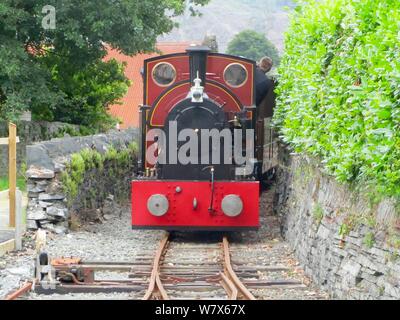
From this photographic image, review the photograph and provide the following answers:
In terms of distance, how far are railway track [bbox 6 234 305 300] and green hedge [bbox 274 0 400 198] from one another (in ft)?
5.54

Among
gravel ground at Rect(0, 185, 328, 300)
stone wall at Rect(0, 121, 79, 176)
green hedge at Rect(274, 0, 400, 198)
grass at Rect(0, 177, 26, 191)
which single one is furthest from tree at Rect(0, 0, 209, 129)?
green hedge at Rect(274, 0, 400, 198)

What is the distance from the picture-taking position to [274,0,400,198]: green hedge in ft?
23.0

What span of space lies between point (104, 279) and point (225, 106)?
4.64m

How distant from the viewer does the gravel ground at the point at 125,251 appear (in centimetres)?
953

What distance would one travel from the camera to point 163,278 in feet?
34.1

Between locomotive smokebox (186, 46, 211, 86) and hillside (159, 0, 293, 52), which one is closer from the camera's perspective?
locomotive smokebox (186, 46, 211, 86)

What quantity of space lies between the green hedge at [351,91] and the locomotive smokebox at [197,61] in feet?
4.88

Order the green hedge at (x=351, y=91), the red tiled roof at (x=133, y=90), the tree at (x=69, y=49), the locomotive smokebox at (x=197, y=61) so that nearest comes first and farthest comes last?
the green hedge at (x=351, y=91)
the locomotive smokebox at (x=197, y=61)
the tree at (x=69, y=49)
the red tiled roof at (x=133, y=90)

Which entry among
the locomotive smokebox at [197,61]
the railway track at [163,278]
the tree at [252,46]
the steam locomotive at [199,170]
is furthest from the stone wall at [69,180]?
the tree at [252,46]

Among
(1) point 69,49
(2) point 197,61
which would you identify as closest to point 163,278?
(2) point 197,61

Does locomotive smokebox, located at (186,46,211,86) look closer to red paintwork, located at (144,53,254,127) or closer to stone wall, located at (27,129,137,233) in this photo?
red paintwork, located at (144,53,254,127)

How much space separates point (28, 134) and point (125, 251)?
14.4m

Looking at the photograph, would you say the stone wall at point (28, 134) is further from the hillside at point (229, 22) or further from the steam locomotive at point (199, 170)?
the hillside at point (229, 22)
